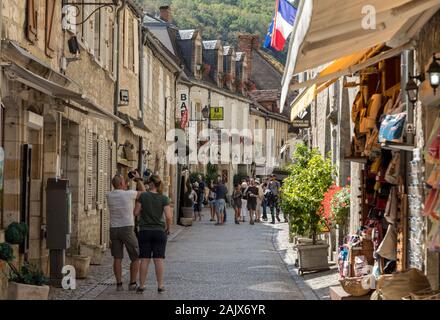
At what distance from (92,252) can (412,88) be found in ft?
31.5

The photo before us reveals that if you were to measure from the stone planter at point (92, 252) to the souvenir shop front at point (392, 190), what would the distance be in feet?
18.0

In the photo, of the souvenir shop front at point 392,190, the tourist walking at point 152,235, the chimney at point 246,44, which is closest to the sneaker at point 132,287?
the tourist walking at point 152,235

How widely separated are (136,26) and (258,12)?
76337 mm

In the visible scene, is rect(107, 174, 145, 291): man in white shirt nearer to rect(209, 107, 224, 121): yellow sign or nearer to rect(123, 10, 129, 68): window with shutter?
rect(123, 10, 129, 68): window with shutter

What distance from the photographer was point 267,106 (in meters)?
70.0

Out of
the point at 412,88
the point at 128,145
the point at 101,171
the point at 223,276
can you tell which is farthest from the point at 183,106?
the point at 412,88

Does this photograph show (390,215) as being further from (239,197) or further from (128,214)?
(239,197)

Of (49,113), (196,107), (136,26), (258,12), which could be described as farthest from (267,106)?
(49,113)

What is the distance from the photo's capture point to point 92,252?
57.4 feet

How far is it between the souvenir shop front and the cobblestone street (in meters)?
1.24

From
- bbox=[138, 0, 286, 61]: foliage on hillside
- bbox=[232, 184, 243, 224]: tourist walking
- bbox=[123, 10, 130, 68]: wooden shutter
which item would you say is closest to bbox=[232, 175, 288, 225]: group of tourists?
bbox=[232, 184, 243, 224]: tourist walking

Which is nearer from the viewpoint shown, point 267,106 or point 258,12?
point 267,106

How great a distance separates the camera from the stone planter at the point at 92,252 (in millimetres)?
17328

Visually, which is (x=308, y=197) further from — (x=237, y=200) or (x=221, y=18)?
(x=221, y=18)
